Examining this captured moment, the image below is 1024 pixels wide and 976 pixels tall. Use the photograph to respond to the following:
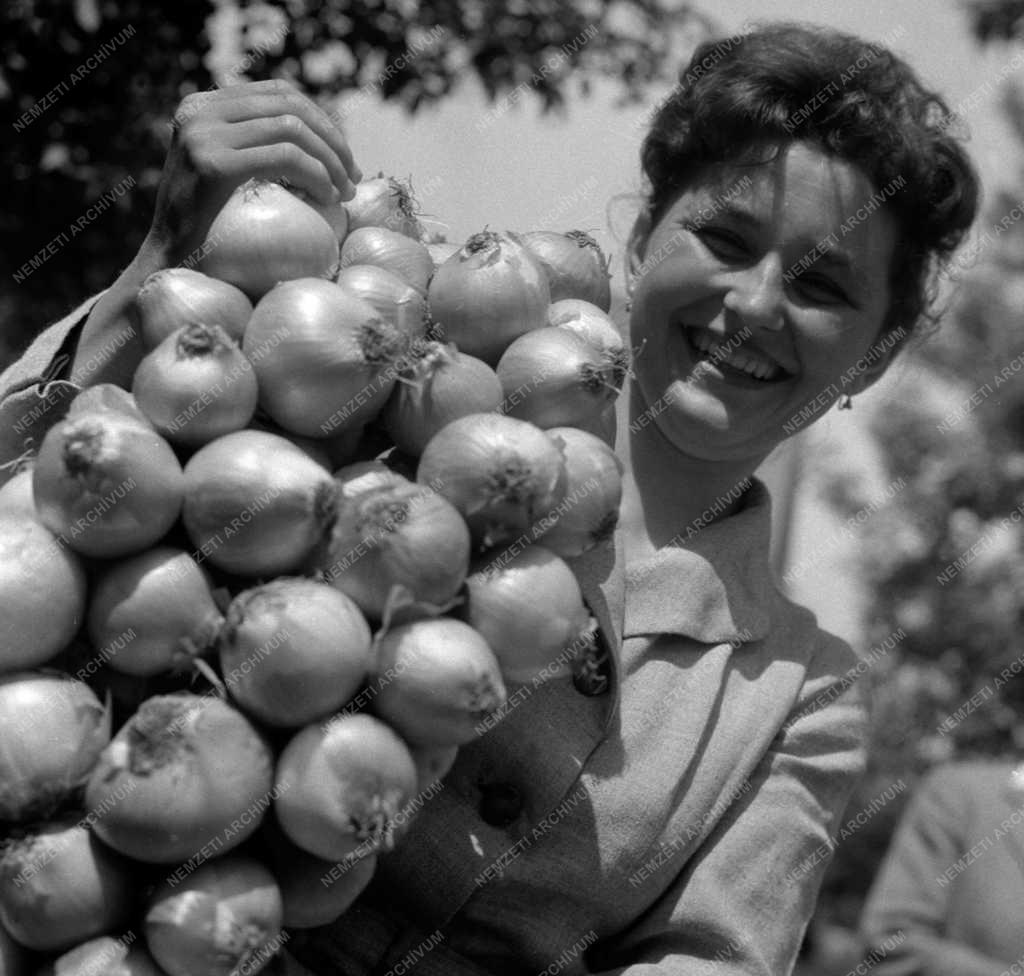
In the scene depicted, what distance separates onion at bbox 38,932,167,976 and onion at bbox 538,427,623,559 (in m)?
0.54

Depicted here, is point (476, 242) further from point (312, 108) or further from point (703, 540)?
point (703, 540)

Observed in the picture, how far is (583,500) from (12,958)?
675mm

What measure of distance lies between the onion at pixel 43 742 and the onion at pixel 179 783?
0.02 metres

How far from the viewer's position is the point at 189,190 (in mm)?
1472

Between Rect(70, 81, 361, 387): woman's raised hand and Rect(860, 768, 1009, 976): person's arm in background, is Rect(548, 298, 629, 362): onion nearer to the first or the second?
Rect(70, 81, 361, 387): woman's raised hand

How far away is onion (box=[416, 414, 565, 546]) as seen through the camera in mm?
1259

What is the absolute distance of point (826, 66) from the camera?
6.23 feet

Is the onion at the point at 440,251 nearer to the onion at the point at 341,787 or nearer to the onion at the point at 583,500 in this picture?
the onion at the point at 583,500

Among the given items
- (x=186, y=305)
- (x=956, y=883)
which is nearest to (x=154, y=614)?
(x=186, y=305)

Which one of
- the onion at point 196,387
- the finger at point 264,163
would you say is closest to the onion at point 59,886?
the onion at point 196,387

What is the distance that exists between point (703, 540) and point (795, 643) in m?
0.21

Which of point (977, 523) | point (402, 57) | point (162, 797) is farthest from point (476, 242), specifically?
point (977, 523)

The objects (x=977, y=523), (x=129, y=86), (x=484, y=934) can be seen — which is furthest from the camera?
(x=977, y=523)

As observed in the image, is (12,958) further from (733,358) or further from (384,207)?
(733,358)
